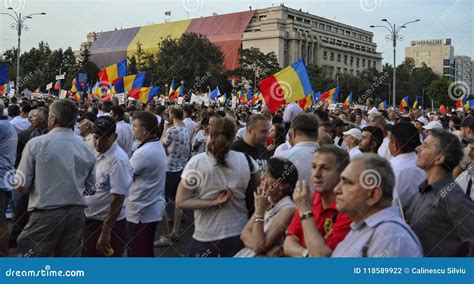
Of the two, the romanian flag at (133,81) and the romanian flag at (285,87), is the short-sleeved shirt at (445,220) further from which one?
the romanian flag at (133,81)

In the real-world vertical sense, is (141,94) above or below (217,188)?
above

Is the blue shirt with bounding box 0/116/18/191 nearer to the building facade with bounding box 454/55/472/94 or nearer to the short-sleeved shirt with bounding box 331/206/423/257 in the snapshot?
the short-sleeved shirt with bounding box 331/206/423/257

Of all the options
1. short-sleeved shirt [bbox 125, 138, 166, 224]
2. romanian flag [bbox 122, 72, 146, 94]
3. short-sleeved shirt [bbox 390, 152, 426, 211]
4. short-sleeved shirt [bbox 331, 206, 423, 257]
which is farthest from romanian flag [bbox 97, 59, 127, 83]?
short-sleeved shirt [bbox 331, 206, 423, 257]

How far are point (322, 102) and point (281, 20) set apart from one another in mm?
69485

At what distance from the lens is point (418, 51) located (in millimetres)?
135625

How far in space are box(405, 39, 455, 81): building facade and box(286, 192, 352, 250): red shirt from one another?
118551 millimetres

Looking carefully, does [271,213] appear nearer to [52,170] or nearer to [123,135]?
[52,170]

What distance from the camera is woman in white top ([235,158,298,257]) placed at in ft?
11.2

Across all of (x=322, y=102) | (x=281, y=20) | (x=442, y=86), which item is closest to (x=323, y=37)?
(x=281, y=20)

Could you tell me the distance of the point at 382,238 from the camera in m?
2.55

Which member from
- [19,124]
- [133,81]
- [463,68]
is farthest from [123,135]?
[463,68]

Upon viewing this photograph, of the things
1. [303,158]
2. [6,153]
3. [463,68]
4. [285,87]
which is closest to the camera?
[303,158]

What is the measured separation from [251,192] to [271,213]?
2.14 ft

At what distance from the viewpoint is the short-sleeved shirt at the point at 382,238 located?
2521 mm
